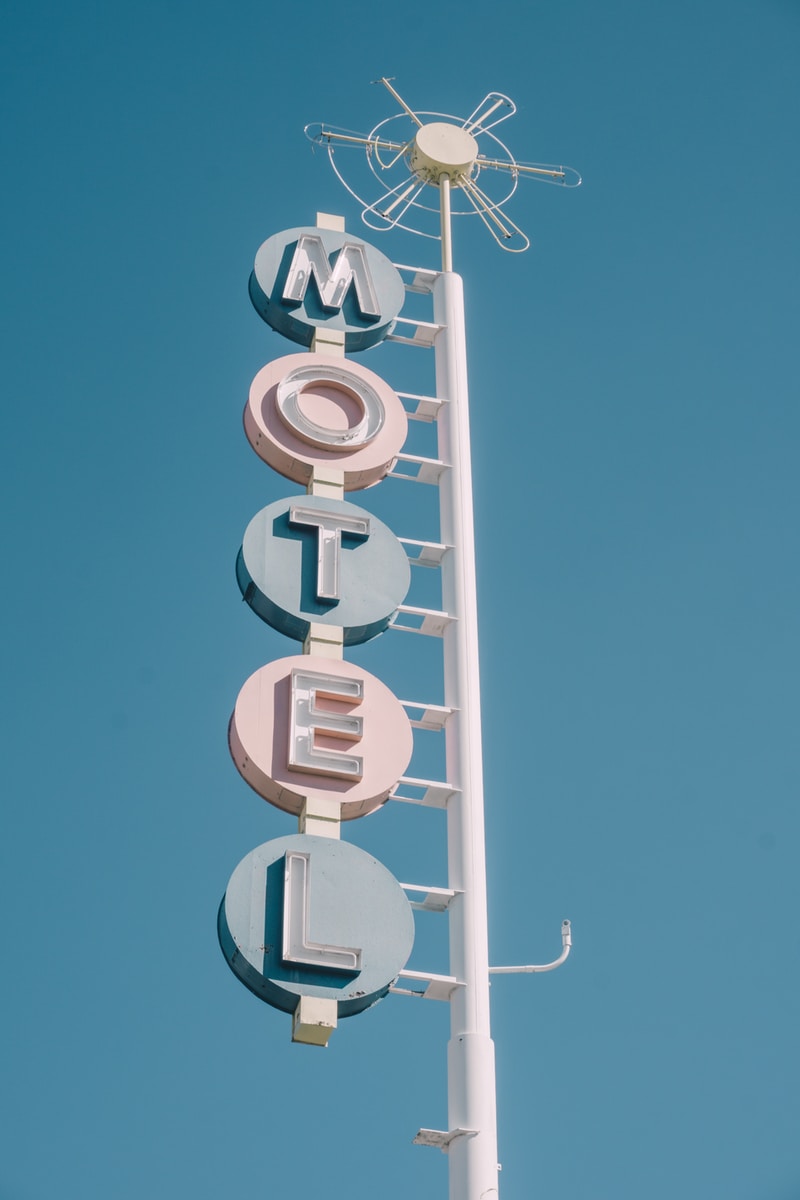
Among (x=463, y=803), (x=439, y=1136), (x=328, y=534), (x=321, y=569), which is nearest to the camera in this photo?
(x=439, y=1136)

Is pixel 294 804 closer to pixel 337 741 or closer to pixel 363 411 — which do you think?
pixel 337 741

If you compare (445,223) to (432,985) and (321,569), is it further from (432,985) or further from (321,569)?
(432,985)

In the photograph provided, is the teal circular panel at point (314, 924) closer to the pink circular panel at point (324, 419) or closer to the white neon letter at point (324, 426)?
the pink circular panel at point (324, 419)

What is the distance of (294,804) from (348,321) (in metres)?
5.55

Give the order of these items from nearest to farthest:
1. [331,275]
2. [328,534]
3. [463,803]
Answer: [463,803], [328,534], [331,275]

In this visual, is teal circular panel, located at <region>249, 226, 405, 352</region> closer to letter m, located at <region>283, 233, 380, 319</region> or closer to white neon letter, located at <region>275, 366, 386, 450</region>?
letter m, located at <region>283, 233, 380, 319</region>

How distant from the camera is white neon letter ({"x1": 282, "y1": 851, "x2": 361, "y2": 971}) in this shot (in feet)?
52.9

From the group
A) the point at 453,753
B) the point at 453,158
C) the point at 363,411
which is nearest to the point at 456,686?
the point at 453,753

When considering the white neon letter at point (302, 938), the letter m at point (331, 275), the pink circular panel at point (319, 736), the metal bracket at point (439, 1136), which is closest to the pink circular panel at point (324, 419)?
the letter m at point (331, 275)

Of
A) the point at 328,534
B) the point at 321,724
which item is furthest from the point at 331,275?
the point at 321,724

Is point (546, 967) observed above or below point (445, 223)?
below

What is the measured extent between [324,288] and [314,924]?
275 inches

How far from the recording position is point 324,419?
65.0 feet

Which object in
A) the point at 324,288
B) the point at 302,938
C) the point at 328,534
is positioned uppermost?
the point at 324,288
